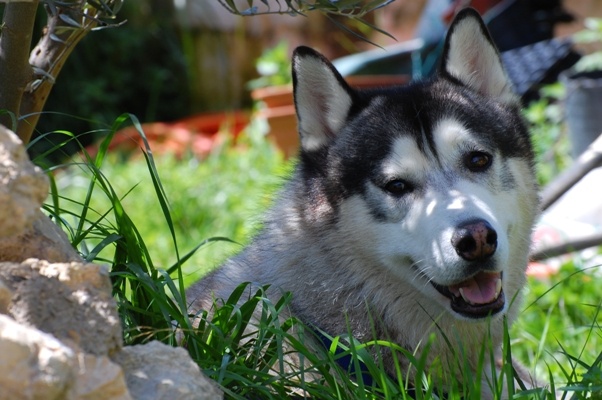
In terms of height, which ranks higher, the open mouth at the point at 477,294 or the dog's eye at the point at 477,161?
the dog's eye at the point at 477,161

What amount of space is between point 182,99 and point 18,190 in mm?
10480

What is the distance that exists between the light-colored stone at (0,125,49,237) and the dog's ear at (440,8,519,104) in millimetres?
1992

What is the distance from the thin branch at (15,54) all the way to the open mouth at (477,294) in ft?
4.76

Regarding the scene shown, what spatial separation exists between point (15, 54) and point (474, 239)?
149cm

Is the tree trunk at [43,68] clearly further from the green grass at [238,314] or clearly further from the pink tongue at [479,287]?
the pink tongue at [479,287]

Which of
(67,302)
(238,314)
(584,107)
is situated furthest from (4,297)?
(584,107)

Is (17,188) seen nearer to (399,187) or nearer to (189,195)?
(399,187)

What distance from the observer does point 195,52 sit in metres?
11.9

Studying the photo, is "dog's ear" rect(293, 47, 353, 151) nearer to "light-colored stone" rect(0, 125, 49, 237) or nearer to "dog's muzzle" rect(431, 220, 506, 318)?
"dog's muzzle" rect(431, 220, 506, 318)

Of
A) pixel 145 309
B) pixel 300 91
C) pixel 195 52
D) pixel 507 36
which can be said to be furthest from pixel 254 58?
pixel 145 309

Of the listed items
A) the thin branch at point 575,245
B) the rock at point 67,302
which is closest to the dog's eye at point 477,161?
the rock at point 67,302

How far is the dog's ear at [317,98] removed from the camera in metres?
3.19

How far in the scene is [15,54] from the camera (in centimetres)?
260

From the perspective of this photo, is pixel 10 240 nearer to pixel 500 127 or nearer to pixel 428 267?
pixel 428 267
